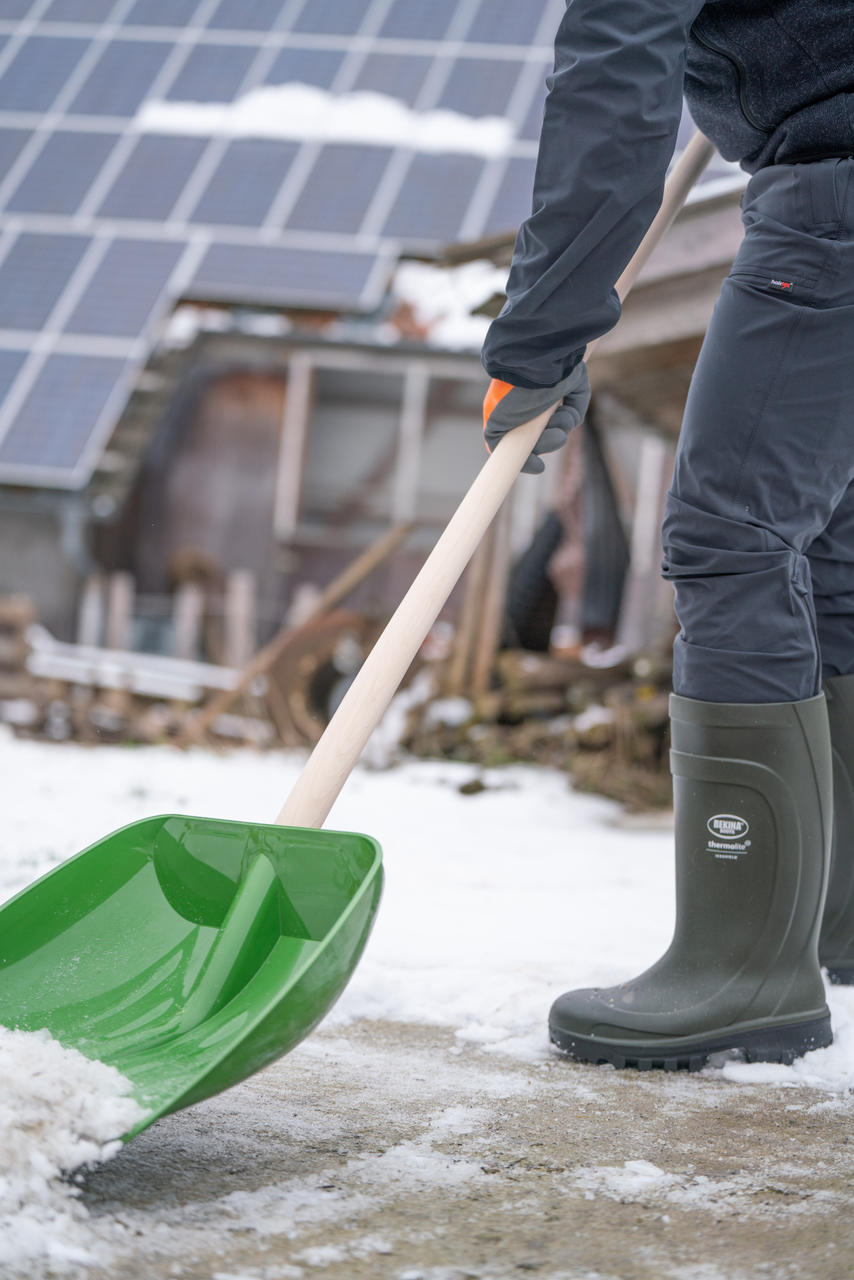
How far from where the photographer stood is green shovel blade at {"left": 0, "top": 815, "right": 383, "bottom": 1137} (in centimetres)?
117

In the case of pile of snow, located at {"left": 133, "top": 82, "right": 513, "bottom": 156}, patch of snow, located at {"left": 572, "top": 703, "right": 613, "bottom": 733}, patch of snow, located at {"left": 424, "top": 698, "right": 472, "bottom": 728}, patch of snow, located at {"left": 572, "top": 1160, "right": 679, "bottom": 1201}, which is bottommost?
patch of snow, located at {"left": 424, "top": 698, "right": 472, "bottom": 728}

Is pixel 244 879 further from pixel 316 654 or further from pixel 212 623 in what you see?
pixel 212 623

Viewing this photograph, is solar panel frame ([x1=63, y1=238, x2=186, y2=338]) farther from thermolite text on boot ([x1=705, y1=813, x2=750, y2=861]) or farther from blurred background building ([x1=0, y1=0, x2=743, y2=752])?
thermolite text on boot ([x1=705, y1=813, x2=750, y2=861])

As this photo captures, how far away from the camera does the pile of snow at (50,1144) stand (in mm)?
888

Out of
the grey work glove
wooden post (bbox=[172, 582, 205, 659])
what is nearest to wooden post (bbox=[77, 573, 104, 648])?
wooden post (bbox=[172, 582, 205, 659])

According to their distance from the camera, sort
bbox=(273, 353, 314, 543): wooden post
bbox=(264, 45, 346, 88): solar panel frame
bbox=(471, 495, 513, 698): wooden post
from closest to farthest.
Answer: bbox=(471, 495, 513, 698): wooden post, bbox=(273, 353, 314, 543): wooden post, bbox=(264, 45, 346, 88): solar panel frame

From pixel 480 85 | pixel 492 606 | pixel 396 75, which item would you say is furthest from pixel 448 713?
pixel 396 75

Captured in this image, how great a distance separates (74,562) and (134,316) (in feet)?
5.32

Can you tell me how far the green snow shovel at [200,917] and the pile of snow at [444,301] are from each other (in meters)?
6.58

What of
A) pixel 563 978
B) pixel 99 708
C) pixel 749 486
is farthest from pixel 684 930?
pixel 99 708

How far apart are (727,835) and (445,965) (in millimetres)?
615

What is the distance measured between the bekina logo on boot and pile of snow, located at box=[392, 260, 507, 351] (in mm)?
6446

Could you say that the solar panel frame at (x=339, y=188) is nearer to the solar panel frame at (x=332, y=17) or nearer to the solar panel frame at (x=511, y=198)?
the solar panel frame at (x=511, y=198)

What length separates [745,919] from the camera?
1.52m
